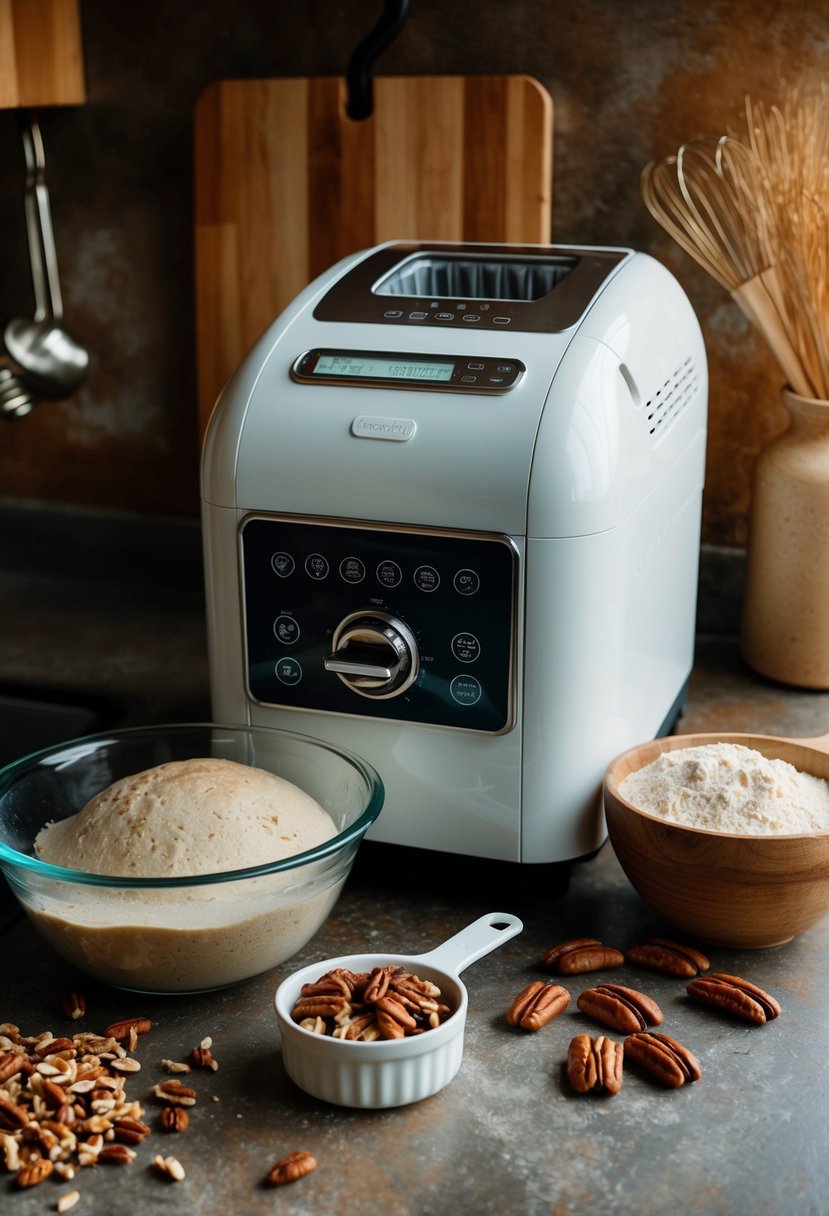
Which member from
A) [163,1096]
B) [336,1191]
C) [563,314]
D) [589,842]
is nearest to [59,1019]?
[163,1096]

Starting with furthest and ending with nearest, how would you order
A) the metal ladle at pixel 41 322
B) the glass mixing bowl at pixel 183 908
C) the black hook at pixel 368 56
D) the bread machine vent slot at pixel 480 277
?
the metal ladle at pixel 41 322 < the black hook at pixel 368 56 < the bread machine vent slot at pixel 480 277 < the glass mixing bowl at pixel 183 908

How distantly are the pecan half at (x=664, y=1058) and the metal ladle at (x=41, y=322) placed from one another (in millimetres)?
917

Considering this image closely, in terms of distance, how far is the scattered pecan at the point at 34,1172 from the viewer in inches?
24.9

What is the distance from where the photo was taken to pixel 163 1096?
0.69 metres

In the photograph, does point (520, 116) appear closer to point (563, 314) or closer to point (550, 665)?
point (563, 314)

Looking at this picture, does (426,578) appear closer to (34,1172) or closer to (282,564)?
(282,564)

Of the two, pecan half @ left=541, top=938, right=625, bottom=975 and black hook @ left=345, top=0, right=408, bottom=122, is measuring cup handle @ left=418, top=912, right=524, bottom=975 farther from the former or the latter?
black hook @ left=345, top=0, right=408, bottom=122

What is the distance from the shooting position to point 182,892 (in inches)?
29.0

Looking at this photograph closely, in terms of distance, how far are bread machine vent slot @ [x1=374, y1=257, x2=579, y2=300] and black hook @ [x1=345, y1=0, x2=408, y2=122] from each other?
0.25 m

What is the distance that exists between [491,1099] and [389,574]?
0.31 m

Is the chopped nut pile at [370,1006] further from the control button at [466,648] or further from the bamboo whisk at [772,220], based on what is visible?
the bamboo whisk at [772,220]

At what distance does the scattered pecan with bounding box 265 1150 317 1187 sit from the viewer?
63cm

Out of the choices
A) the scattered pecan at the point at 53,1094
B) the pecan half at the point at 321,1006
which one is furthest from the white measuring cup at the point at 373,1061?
the scattered pecan at the point at 53,1094

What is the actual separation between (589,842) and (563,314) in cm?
34
